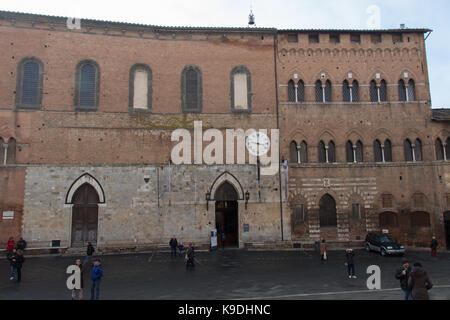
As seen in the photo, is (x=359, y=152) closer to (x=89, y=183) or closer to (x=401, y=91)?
(x=401, y=91)

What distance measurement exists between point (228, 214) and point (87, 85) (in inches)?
521

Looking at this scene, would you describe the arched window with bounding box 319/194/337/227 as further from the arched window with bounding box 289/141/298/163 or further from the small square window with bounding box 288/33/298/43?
the small square window with bounding box 288/33/298/43

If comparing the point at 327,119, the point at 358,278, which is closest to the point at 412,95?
the point at 327,119

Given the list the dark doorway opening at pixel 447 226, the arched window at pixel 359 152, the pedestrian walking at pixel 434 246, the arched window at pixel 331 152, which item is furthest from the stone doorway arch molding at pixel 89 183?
the dark doorway opening at pixel 447 226

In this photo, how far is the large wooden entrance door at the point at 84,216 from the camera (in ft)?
74.5

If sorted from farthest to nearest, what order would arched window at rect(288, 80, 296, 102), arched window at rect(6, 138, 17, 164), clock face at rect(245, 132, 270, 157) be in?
arched window at rect(288, 80, 296, 102) < clock face at rect(245, 132, 270, 157) < arched window at rect(6, 138, 17, 164)

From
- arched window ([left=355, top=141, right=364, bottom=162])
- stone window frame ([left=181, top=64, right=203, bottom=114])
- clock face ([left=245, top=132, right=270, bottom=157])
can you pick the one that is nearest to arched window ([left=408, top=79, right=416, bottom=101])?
arched window ([left=355, top=141, right=364, bottom=162])

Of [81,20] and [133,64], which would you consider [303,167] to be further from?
[81,20]

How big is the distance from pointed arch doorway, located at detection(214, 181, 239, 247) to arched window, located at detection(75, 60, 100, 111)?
1057 cm

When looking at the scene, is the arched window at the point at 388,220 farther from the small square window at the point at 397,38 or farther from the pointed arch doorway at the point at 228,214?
the small square window at the point at 397,38

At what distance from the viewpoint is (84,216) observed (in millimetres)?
22938

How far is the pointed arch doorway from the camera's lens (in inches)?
965

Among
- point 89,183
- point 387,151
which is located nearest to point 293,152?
point 387,151
